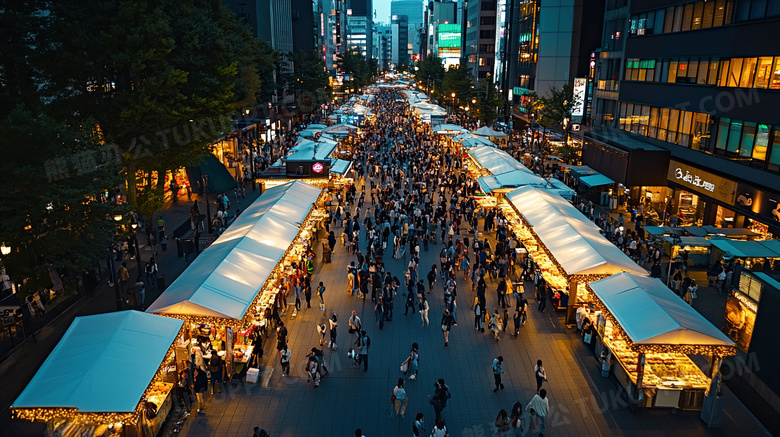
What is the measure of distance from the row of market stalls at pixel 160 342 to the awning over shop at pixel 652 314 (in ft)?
32.1

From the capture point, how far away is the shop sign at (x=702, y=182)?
87.2 feet

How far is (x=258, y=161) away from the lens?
48094mm

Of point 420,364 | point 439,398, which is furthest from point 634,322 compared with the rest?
point 420,364

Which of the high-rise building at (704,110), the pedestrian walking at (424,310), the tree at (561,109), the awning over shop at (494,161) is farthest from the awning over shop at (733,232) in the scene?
the tree at (561,109)

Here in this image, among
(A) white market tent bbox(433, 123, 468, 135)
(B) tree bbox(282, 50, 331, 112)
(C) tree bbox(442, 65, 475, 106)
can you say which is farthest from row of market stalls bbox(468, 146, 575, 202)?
(B) tree bbox(282, 50, 331, 112)

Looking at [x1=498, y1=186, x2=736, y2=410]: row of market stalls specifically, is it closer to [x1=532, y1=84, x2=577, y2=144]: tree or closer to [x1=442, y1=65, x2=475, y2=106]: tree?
[x1=532, y1=84, x2=577, y2=144]: tree

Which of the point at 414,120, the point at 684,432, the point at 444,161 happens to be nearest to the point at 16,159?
the point at 684,432

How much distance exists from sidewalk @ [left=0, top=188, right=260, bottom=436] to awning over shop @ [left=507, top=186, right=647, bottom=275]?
13.5 metres

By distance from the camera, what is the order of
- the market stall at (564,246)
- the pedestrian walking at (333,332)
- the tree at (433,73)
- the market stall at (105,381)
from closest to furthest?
the market stall at (105,381) < the pedestrian walking at (333,332) < the market stall at (564,246) < the tree at (433,73)

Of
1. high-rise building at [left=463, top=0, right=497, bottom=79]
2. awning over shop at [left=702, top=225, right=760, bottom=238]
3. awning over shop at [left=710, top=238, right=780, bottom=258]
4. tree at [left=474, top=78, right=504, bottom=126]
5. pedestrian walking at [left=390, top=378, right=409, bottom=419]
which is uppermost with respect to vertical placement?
high-rise building at [left=463, top=0, right=497, bottom=79]

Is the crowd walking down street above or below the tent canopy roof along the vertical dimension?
below

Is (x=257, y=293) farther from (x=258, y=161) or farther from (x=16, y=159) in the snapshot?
(x=258, y=161)

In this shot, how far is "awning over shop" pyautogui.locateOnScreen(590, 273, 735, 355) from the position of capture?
1269 centimetres

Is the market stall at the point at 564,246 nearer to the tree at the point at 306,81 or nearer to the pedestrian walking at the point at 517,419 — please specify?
the pedestrian walking at the point at 517,419
